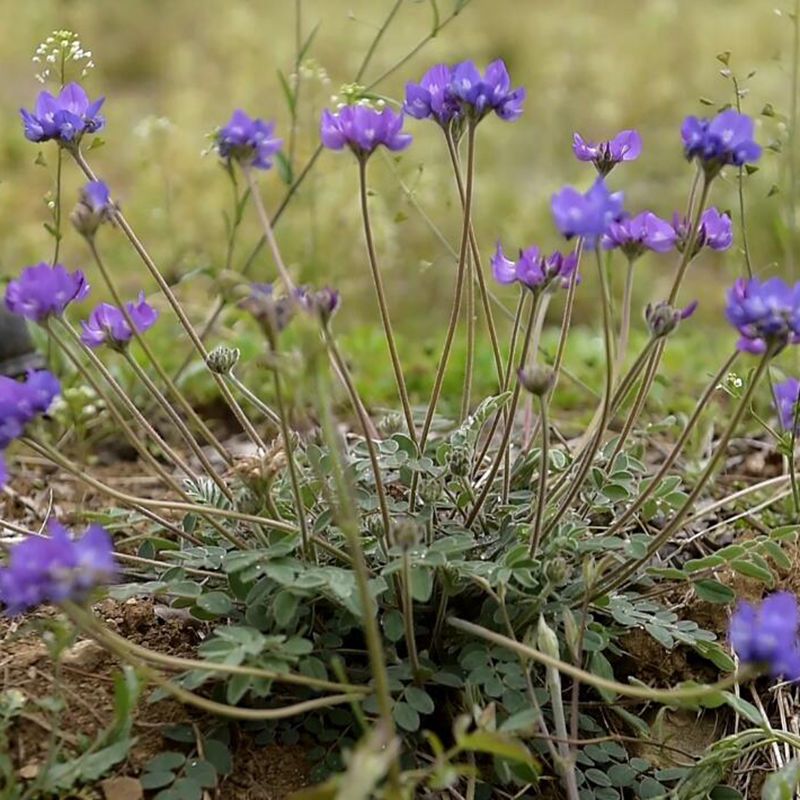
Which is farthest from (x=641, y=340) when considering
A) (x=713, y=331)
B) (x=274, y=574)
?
(x=274, y=574)

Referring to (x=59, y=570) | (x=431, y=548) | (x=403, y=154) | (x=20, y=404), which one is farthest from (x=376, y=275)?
(x=403, y=154)

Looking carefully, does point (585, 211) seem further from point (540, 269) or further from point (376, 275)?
point (376, 275)

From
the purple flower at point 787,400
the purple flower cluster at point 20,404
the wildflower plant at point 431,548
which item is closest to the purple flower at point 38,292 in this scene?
the wildflower plant at point 431,548

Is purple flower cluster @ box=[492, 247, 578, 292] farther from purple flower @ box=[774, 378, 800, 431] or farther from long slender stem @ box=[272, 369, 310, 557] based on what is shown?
purple flower @ box=[774, 378, 800, 431]

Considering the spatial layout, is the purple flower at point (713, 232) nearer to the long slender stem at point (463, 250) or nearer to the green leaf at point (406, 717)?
the long slender stem at point (463, 250)

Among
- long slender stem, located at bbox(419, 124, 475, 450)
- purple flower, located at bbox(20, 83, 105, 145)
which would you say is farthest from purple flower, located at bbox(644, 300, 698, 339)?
purple flower, located at bbox(20, 83, 105, 145)
